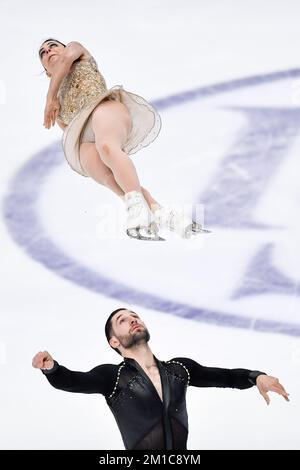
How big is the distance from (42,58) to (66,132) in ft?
1.72

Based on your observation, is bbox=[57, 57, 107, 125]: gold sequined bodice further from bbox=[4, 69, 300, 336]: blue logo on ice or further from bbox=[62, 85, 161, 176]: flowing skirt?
bbox=[4, 69, 300, 336]: blue logo on ice

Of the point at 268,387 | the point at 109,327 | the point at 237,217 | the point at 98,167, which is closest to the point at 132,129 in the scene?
the point at 98,167

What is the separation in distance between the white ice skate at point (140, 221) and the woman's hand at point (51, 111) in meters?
0.75

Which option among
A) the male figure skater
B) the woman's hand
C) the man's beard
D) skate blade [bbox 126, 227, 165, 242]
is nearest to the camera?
the male figure skater

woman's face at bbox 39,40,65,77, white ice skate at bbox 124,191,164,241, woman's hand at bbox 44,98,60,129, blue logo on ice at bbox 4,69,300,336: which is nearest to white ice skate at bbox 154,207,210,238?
white ice skate at bbox 124,191,164,241

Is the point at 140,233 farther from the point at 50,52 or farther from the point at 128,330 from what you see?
the point at 50,52

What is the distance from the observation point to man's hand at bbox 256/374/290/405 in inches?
172

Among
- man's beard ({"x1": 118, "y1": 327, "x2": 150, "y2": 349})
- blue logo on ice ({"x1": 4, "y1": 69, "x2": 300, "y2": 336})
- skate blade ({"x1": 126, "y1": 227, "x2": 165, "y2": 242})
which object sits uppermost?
blue logo on ice ({"x1": 4, "y1": 69, "x2": 300, "y2": 336})

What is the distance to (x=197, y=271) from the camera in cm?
500

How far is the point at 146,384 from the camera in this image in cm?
431

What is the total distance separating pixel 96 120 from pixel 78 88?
0.78 ft

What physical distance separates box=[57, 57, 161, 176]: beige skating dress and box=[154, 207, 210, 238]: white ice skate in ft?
2.12

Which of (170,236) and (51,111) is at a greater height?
(51,111)

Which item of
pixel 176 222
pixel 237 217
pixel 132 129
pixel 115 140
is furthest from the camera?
pixel 237 217
